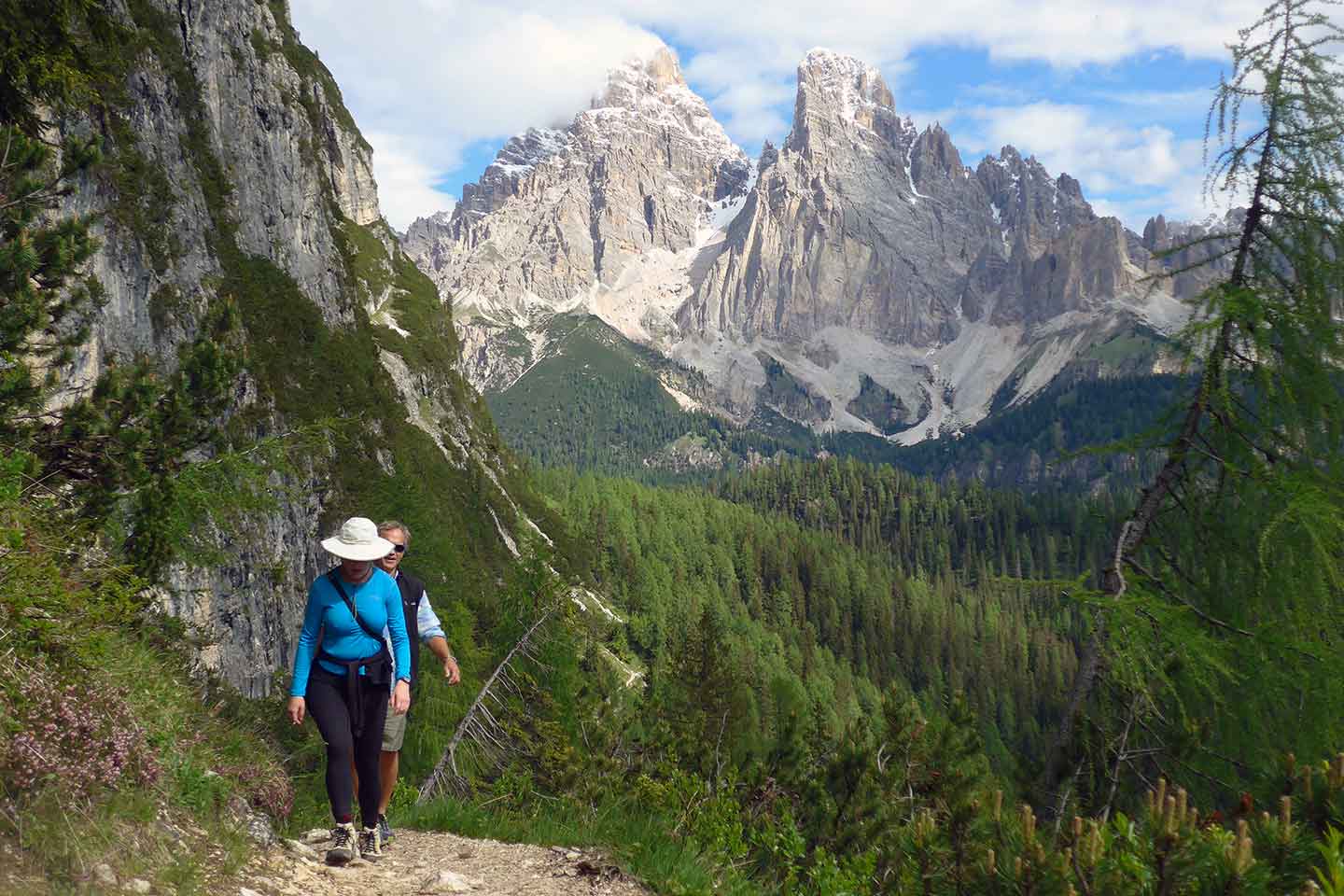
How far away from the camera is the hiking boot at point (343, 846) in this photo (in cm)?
618

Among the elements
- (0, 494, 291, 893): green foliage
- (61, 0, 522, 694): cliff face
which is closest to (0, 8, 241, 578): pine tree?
(61, 0, 522, 694): cliff face

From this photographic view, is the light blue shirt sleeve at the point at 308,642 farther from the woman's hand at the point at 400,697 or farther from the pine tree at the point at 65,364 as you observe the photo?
the pine tree at the point at 65,364

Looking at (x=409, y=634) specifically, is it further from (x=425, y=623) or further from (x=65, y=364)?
(x=65, y=364)

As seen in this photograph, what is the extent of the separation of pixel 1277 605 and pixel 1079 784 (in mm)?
2251

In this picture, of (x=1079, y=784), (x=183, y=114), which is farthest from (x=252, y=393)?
(x=1079, y=784)

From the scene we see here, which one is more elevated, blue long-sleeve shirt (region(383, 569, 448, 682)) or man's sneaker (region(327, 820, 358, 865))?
blue long-sleeve shirt (region(383, 569, 448, 682))

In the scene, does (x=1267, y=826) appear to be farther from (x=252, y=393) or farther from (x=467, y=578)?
(x=467, y=578)

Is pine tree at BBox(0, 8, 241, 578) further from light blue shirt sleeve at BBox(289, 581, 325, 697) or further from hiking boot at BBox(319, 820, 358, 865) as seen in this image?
hiking boot at BBox(319, 820, 358, 865)

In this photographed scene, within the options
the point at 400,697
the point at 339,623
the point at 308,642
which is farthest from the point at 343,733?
the point at 339,623

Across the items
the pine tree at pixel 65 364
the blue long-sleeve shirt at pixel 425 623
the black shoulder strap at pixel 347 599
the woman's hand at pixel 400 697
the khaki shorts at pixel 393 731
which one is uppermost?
the pine tree at pixel 65 364

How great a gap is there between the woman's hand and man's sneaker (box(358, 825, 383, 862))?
110 cm

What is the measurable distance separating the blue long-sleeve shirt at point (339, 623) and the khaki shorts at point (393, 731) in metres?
0.97

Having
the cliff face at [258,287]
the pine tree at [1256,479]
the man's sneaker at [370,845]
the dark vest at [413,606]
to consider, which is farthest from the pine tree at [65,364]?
the pine tree at [1256,479]

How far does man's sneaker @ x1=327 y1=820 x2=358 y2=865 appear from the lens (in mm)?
6176
